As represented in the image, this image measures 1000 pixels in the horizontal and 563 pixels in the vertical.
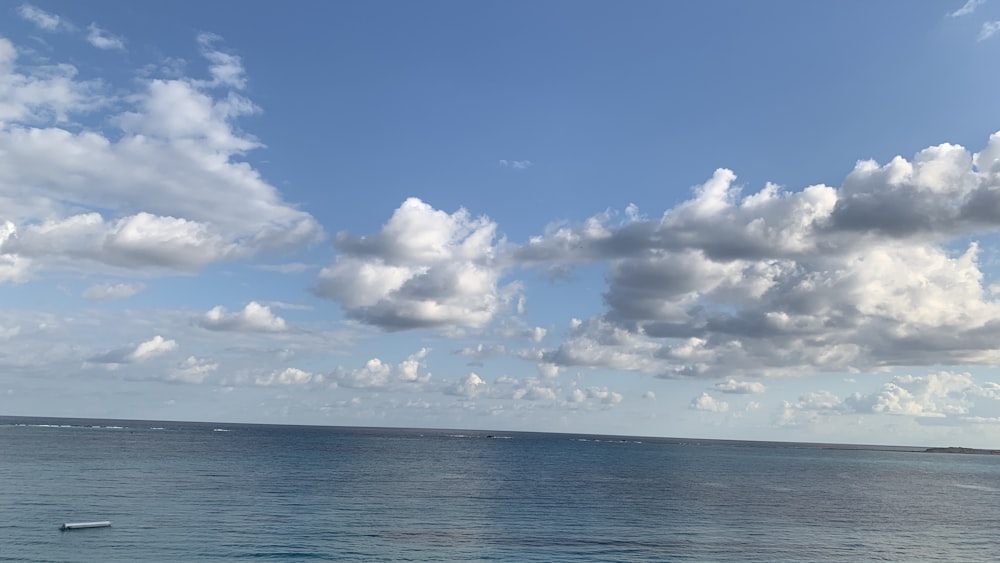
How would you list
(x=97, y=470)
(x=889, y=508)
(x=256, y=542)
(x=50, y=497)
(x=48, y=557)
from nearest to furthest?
(x=48, y=557), (x=256, y=542), (x=50, y=497), (x=889, y=508), (x=97, y=470)

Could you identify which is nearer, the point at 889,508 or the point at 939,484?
the point at 889,508

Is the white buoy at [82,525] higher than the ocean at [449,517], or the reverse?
the white buoy at [82,525]

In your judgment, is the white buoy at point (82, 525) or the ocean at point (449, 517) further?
the white buoy at point (82, 525)

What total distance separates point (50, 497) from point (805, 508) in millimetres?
109530

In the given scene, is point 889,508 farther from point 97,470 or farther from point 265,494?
point 97,470

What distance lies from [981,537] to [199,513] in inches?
3830

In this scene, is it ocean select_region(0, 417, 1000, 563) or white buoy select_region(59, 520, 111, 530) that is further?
white buoy select_region(59, 520, 111, 530)

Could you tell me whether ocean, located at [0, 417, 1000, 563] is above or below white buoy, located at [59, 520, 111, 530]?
below

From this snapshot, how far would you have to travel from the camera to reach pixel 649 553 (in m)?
72.8

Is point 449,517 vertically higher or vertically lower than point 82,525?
lower

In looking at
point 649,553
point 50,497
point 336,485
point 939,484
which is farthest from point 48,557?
point 939,484

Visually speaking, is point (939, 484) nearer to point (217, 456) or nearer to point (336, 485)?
point (336, 485)

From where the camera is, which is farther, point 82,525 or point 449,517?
point 449,517

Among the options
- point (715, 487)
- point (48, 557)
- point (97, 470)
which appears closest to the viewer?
point (48, 557)
